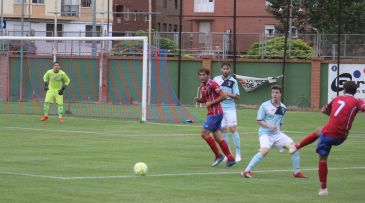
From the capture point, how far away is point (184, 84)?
45.8 meters

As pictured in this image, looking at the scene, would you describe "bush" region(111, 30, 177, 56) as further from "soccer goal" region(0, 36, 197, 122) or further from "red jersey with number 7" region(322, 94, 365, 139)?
"red jersey with number 7" region(322, 94, 365, 139)

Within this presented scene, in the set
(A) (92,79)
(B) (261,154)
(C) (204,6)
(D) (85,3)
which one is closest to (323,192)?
(B) (261,154)

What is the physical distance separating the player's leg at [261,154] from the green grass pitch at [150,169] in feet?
0.62

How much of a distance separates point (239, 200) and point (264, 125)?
302cm

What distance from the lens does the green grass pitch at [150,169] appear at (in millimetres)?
13078

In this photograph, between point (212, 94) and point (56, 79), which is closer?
point (212, 94)

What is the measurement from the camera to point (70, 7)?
7712 centimetres

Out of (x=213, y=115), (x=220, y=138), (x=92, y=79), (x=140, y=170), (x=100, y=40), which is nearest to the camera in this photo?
(x=140, y=170)

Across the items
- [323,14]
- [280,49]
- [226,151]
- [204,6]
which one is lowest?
[226,151]

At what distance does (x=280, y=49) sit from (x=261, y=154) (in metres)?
32.0

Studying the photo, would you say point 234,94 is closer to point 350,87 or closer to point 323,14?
point 350,87

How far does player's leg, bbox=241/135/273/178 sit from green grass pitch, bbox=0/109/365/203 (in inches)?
7.4

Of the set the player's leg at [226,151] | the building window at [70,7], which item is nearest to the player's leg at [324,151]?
the player's leg at [226,151]

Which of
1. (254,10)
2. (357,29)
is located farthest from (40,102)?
(254,10)
